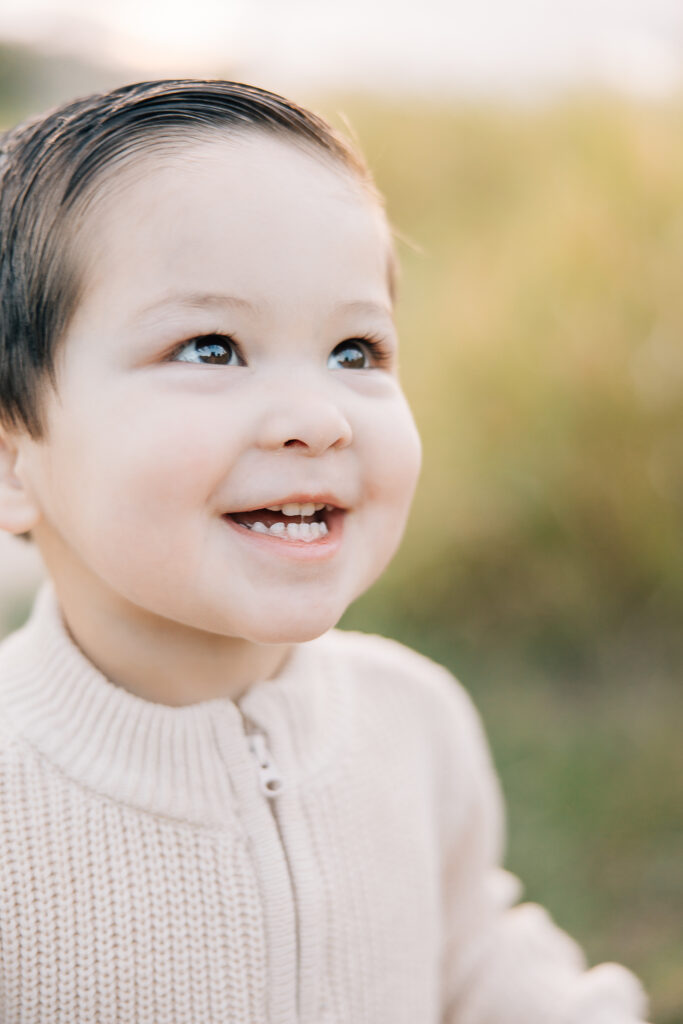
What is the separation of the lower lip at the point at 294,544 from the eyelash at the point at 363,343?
138 mm

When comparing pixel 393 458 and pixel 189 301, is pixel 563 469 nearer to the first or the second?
pixel 393 458

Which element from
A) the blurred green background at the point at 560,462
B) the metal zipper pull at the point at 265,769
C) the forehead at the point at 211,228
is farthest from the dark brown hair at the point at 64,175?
the blurred green background at the point at 560,462

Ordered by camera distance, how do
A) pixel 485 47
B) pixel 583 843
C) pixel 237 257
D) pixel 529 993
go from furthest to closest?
pixel 485 47 < pixel 583 843 < pixel 529 993 < pixel 237 257

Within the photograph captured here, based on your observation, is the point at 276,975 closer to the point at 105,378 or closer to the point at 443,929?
the point at 443,929

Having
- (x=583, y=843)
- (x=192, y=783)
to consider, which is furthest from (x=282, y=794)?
(x=583, y=843)

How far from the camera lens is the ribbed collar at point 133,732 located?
2.91ft

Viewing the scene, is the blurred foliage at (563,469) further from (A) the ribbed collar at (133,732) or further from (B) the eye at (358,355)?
(B) the eye at (358,355)

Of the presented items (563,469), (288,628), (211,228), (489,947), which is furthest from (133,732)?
(563,469)

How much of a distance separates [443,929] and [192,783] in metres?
0.46

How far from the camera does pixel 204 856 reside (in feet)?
2.92

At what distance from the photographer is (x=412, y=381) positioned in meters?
3.02

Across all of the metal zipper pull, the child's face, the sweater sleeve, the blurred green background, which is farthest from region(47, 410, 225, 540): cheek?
the blurred green background

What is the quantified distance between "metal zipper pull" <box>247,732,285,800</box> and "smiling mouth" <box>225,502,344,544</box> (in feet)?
0.71

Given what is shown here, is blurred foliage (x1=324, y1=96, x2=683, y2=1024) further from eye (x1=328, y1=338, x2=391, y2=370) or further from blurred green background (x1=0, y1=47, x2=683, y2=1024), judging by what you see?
eye (x1=328, y1=338, x2=391, y2=370)
